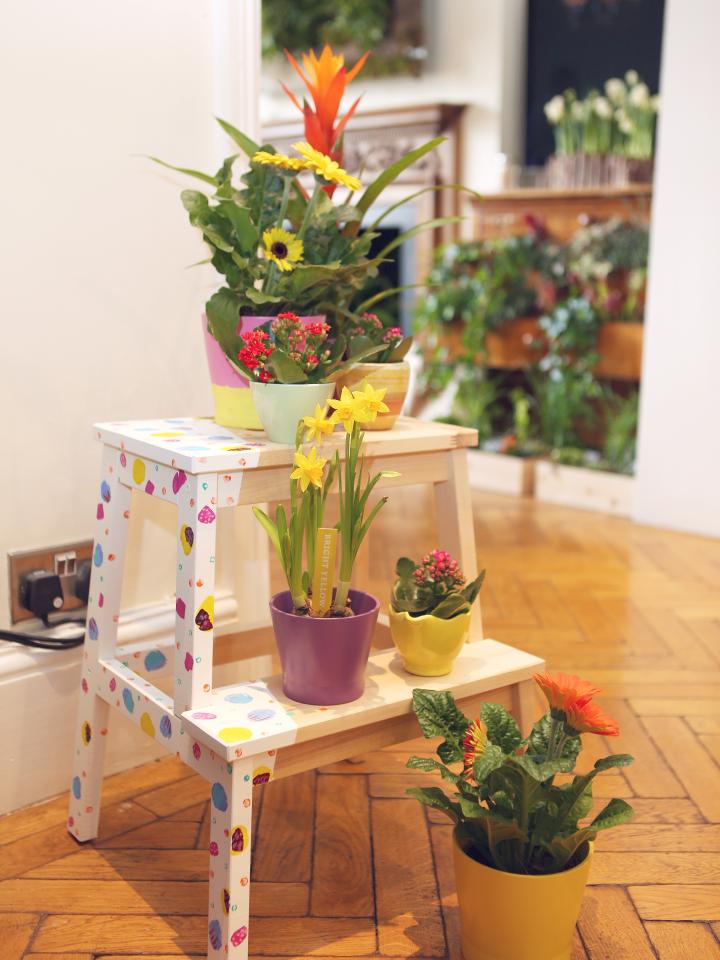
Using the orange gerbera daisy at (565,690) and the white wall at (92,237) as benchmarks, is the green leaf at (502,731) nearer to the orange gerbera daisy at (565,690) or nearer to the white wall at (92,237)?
the orange gerbera daisy at (565,690)

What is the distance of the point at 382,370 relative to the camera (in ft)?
5.02

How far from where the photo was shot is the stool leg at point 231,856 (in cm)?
123

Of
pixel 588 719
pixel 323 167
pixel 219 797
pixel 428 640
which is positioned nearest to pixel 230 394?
pixel 323 167

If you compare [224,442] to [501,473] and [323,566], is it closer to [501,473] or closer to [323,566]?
[323,566]

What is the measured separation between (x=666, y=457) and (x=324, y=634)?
2.47 meters

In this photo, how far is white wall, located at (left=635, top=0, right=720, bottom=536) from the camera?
3.29m

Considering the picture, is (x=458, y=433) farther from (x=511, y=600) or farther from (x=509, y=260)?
(x=509, y=260)

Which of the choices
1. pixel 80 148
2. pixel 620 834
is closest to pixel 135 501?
pixel 80 148

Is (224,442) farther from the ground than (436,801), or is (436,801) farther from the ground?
(224,442)

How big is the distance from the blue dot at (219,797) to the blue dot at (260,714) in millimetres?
87

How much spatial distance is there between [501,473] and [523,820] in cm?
283

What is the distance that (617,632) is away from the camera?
253cm

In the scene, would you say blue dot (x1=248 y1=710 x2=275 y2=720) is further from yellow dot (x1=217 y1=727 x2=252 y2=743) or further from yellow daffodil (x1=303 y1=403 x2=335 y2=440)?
yellow daffodil (x1=303 y1=403 x2=335 y2=440)

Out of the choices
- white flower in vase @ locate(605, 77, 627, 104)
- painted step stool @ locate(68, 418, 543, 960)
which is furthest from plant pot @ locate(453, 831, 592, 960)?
white flower in vase @ locate(605, 77, 627, 104)
